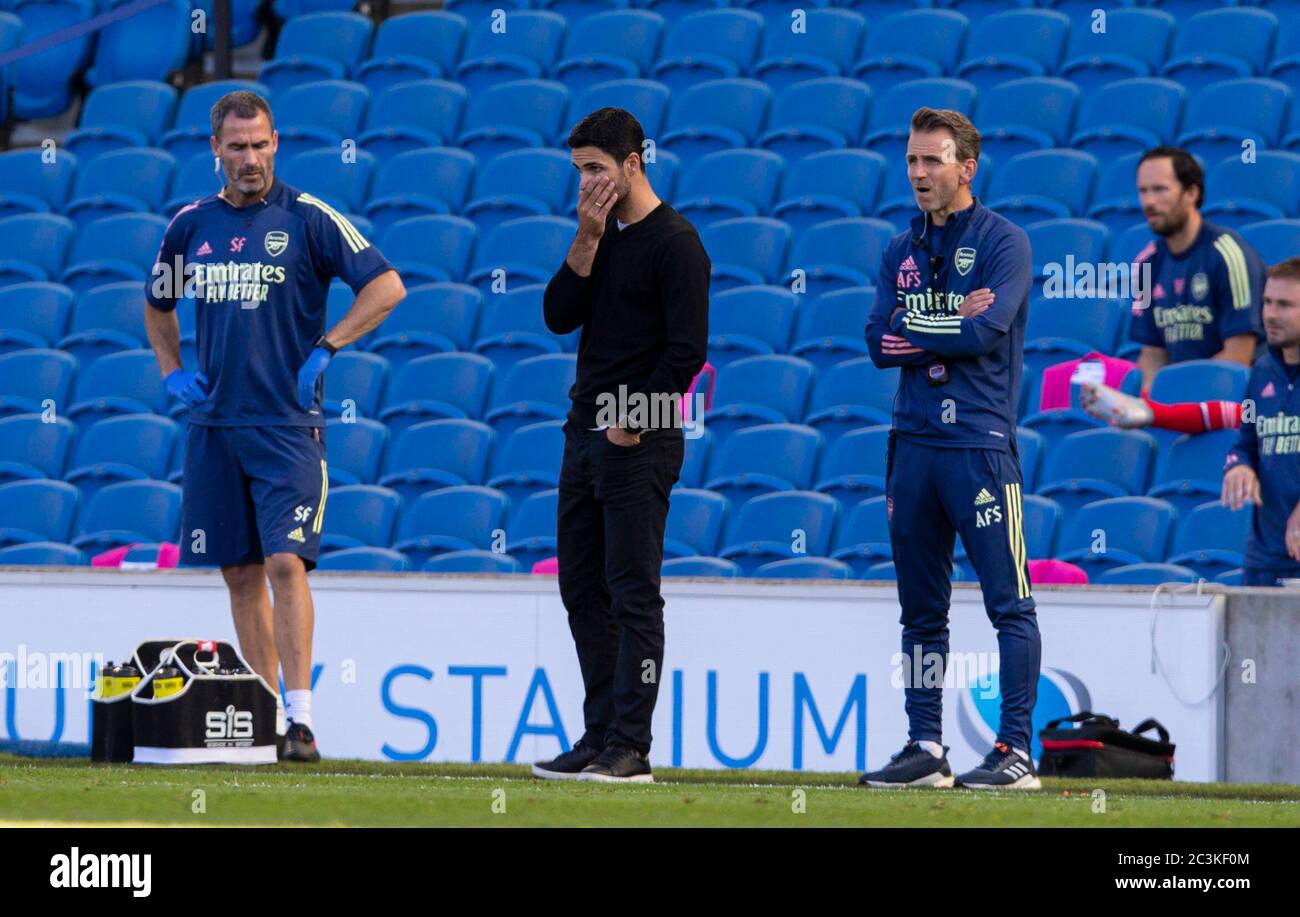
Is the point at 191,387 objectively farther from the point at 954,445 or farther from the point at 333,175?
the point at 333,175

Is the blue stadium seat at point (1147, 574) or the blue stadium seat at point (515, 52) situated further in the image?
the blue stadium seat at point (515, 52)

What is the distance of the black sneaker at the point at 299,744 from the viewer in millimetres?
5844

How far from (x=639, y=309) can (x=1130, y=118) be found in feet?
16.8

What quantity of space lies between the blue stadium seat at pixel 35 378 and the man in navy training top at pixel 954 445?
18.9 feet

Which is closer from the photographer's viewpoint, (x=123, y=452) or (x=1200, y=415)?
(x=1200, y=415)

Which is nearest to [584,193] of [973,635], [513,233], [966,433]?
[966,433]

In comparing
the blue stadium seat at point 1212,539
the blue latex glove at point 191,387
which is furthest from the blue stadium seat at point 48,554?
the blue stadium seat at point 1212,539

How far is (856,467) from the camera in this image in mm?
8727

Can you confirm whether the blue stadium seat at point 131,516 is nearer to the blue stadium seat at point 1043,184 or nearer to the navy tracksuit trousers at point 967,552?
the blue stadium seat at point 1043,184

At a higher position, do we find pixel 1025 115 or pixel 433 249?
pixel 1025 115

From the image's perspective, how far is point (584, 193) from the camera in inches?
212

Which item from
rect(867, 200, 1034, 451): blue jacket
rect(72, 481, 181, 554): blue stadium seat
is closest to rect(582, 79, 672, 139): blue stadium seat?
rect(72, 481, 181, 554): blue stadium seat

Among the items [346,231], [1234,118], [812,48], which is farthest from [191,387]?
[812,48]
